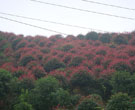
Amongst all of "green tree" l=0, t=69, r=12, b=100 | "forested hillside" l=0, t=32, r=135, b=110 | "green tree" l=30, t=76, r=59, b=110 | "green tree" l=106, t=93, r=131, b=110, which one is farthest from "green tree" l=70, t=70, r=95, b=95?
"green tree" l=106, t=93, r=131, b=110

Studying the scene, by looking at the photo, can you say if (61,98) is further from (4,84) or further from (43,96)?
(4,84)

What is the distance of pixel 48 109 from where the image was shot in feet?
39.5

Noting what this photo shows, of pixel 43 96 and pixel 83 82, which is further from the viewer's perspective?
pixel 83 82

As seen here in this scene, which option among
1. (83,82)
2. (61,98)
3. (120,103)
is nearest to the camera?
(120,103)

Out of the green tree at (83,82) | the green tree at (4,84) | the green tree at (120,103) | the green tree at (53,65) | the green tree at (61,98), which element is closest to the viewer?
the green tree at (120,103)

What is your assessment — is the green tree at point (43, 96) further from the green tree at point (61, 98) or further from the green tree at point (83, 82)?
the green tree at point (83, 82)

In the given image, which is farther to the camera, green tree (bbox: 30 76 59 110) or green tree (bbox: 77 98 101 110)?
green tree (bbox: 30 76 59 110)

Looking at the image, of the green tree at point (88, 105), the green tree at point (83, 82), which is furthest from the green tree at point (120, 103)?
the green tree at point (83, 82)

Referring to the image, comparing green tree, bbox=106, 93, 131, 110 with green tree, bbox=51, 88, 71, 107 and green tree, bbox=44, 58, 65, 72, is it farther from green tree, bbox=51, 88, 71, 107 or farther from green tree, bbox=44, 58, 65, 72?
green tree, bbox=44, 58, 65, 72

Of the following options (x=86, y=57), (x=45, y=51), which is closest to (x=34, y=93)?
(x=86, y=57)

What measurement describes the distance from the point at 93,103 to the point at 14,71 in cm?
840

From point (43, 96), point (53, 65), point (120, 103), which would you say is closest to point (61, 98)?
point (43, 96)

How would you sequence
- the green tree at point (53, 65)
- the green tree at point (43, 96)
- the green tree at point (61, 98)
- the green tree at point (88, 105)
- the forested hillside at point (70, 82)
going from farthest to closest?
the green tree at point (53, 65)
the green tree at point (43, 96)
the green tree at point (61, 98)
the forested hillside at point (70, 82)
the green tree at point (88, 105)

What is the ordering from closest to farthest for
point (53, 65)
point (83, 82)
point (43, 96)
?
point (43, 96)
point (83, 82)
point (53, 65)
